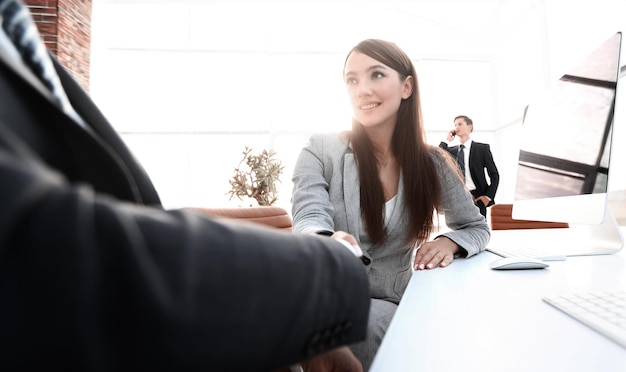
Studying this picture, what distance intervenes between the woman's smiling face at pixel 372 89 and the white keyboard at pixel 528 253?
568 mm

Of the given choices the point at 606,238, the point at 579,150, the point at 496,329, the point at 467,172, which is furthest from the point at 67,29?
the point at 496,329

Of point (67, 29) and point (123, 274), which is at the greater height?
point (67, 29)

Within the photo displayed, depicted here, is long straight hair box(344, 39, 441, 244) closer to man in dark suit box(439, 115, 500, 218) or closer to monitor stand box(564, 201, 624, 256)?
monitor stand box(564, 201, 624, 256)

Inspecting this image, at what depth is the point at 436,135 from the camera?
7.31 meters

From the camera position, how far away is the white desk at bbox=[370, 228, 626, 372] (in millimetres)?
405

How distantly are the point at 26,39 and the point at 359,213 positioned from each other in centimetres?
105

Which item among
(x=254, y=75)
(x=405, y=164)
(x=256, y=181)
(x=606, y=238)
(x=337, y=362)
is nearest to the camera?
(x=337, y=362)

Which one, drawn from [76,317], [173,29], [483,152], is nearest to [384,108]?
[76,317]

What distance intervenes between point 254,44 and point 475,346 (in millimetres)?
7514

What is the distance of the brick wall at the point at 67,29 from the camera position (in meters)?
4.80

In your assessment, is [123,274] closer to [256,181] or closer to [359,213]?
[359,213]

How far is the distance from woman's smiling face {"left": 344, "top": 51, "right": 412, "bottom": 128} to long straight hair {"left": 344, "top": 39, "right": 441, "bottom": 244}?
0.02 meters

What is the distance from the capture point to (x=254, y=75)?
7371 millimetres

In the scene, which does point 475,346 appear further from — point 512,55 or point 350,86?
point 512,55
